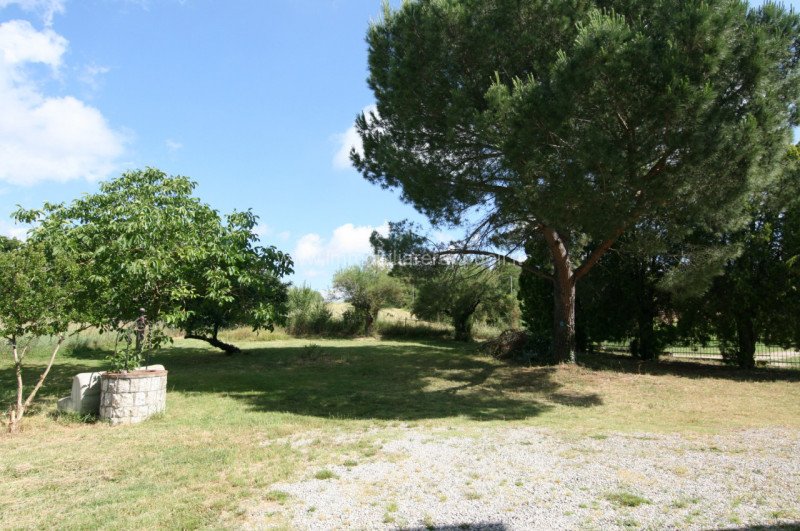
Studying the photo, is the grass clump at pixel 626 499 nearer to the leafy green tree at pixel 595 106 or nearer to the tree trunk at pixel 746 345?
the leafy green tree at pixel 595 106

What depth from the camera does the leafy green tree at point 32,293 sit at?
A: 18.9 feet

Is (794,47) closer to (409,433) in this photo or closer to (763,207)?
(763,207)

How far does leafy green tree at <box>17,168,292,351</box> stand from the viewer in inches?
271

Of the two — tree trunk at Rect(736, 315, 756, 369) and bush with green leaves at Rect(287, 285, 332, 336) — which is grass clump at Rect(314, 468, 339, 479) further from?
bush with green leaves at Rect(287, 285, 332, 336)

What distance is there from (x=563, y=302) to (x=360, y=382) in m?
5.48

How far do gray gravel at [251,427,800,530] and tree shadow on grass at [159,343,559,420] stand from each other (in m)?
2.27

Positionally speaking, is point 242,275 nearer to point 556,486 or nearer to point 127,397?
point 127,397

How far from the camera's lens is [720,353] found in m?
14.6

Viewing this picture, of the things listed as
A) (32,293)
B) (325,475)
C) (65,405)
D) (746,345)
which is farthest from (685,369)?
(32,293)

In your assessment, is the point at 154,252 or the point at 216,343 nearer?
the point at 154,252

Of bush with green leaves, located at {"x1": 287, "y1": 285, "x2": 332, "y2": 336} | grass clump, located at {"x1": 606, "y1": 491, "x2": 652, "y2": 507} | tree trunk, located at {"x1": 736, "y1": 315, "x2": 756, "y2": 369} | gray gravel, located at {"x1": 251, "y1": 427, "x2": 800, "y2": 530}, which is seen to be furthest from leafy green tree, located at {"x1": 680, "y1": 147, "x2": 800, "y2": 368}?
bush with green leaves, located at {"x1": 287, "y1": 285, "x2": 332, "y2": 336}

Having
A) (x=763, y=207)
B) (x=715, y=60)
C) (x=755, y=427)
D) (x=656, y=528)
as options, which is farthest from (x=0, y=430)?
(x=763, y=207)

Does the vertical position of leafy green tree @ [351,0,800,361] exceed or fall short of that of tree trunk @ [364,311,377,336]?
it exceeds it

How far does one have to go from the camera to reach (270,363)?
13.6m
